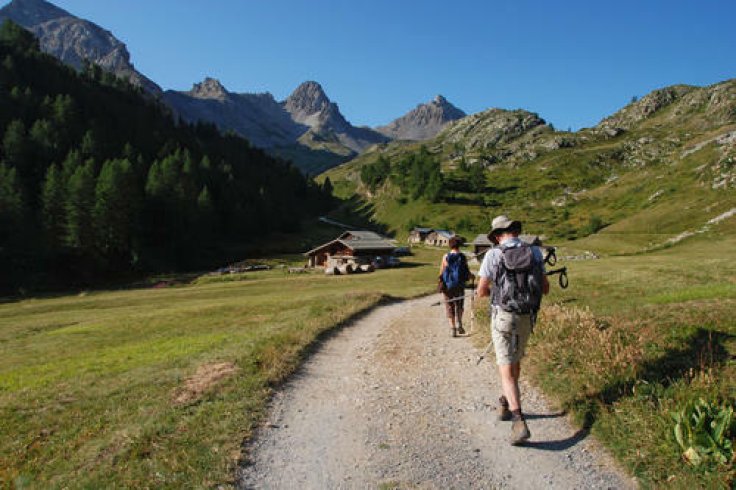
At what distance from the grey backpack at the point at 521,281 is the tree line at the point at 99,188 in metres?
78.0

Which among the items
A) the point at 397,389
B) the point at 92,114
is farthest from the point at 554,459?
the point at 92,114

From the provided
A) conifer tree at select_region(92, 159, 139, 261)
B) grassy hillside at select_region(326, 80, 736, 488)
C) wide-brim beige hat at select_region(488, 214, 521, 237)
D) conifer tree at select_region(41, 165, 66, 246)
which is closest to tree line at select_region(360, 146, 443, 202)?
grassy hillside at select_region(326, 80, 736, 488)

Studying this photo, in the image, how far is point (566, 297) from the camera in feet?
83.1

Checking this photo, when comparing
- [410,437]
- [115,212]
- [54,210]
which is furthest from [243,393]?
[54,210]

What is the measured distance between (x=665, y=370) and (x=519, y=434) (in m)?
4.01

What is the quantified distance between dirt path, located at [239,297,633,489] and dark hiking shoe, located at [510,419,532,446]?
0.43ft

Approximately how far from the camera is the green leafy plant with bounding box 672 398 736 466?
6.12 m

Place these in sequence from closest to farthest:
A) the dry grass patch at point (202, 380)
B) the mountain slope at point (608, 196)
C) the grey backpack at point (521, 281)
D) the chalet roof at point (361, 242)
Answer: the grey backpack at point (521, 281)
the dry grass patch at point (202, 380)
the chalet roof at point (361, 242)
the mountain slope at point (608, 196)

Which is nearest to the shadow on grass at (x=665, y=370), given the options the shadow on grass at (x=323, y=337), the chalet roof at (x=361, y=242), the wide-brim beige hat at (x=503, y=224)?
the wide-brim beige hat at (x=503, y=224)

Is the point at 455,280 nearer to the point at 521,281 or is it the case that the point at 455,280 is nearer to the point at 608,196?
the point at 521,281

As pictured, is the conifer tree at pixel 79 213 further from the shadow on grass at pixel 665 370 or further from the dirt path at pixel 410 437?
the shadow on grass at pixel 665 370

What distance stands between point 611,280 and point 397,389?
29.9 meters

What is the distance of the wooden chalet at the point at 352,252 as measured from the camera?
77.8 metres

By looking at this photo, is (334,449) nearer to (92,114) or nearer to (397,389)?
(397,389)
